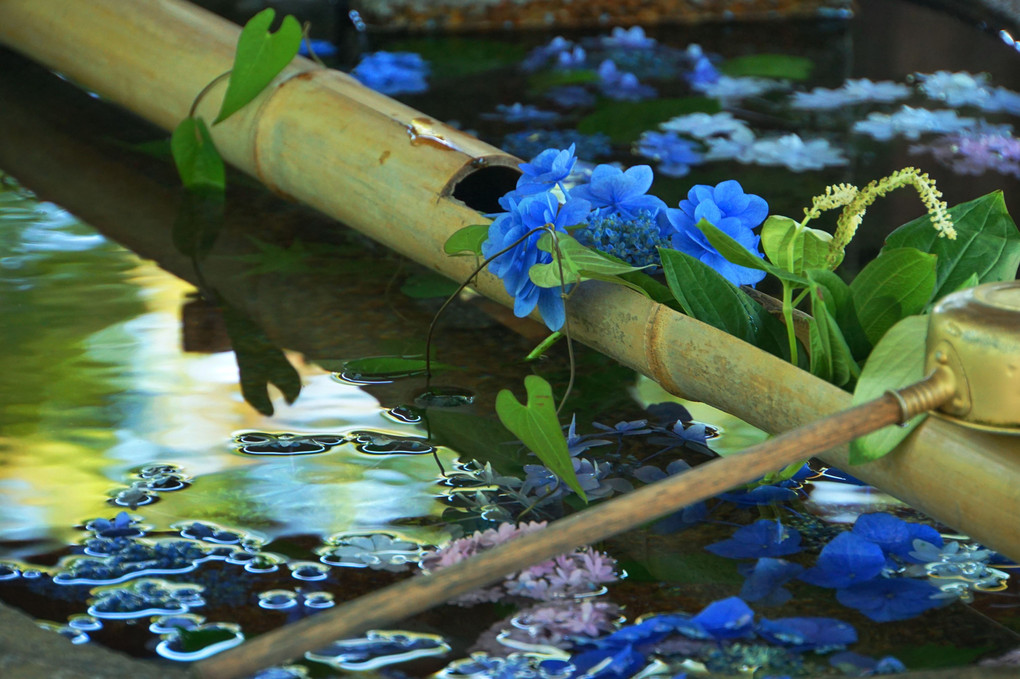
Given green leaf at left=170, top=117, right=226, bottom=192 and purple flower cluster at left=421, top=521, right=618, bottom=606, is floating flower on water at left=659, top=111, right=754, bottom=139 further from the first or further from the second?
purple flower cluster at left=421, top=521, right=618, bottom=606

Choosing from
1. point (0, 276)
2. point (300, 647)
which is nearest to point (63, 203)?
point (0, 276)

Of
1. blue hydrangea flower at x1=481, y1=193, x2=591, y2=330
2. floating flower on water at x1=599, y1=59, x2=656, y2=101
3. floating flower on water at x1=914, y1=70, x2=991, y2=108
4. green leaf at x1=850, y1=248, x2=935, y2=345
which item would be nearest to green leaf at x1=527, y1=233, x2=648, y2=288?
blue hydrangea flower at x1=481, y1=193, x2=591, y2=330

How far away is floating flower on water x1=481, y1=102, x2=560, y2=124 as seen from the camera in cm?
243

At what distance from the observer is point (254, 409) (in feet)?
4.60

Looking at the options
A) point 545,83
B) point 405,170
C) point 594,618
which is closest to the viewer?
point 594,618

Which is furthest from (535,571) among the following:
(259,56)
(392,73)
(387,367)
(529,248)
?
(392,73)

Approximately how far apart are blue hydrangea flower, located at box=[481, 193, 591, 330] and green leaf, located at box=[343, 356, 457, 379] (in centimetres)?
23

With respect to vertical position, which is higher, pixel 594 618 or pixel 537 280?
pixel 537 280

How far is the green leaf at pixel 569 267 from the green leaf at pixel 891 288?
0.76 feet

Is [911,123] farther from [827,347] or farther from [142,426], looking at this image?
[142,426]

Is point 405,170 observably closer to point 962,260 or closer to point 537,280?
point 537,280

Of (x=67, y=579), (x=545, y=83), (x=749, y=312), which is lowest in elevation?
(x=67, y=579)

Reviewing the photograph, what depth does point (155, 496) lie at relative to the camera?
4.01 feet

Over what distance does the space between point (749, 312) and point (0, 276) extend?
1065 millimetres
